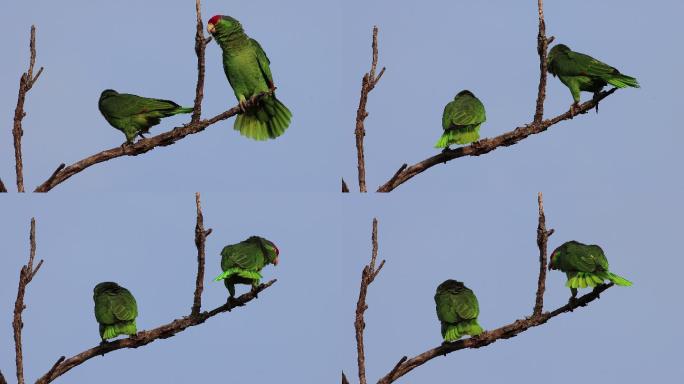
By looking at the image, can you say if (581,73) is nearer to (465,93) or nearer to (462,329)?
(465,93)

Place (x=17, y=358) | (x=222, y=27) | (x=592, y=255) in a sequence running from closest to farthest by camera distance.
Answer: (x=17, y=358) → (x=592, y=255) → (x=222, y=27)

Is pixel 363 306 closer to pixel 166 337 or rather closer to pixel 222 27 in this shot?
pixel 166 337

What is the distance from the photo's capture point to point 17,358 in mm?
6305

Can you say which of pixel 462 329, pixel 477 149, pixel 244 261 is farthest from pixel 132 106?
pixel 462 329

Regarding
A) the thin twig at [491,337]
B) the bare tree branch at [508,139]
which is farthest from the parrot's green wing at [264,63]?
the thin twig at [491,337]

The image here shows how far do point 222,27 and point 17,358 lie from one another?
385cm

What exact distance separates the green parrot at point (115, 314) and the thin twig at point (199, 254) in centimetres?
155

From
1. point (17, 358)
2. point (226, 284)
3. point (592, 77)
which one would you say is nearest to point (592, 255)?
point (592, 77)

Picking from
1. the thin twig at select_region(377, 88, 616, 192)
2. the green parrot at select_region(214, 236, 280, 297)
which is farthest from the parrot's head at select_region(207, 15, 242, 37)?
the thin twig at select_region(377, 88, 616, 192)

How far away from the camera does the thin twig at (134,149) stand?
21.0 ft

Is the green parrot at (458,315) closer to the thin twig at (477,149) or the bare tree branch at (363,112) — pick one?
the thin twig at (477,149)

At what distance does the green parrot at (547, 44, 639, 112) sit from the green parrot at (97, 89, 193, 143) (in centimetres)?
382

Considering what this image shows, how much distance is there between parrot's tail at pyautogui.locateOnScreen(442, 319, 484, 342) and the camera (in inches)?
297

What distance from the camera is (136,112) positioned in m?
8.15
